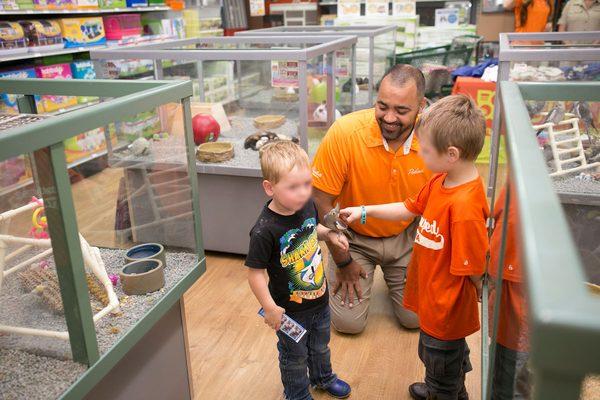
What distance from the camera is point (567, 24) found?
20.6 ft

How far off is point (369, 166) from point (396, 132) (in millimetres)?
198

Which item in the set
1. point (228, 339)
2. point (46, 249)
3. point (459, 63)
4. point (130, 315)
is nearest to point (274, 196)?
point (130, 315)

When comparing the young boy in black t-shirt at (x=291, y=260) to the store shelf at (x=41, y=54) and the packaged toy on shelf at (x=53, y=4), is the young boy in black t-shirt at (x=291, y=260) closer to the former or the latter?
the store shelf at (x=41, y=54)

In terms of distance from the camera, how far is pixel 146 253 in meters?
1.73

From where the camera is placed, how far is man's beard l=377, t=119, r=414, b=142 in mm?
2140

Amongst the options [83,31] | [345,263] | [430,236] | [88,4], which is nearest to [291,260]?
[430,236]

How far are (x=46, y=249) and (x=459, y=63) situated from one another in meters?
5.56

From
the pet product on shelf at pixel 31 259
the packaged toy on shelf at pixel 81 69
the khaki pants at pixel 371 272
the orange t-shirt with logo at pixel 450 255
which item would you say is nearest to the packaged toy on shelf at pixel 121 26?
the packaged toy on shelf at pixel 81 69

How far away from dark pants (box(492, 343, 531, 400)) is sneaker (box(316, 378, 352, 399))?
1.00 m

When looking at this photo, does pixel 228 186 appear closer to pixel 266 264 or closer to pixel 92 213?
pixel 92 213

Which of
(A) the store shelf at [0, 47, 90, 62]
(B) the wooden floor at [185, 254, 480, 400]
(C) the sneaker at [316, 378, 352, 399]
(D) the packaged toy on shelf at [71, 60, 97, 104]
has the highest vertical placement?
(A) the store shelf at [0, 47, 90, 62]

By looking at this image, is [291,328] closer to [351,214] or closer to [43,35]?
[351,214]

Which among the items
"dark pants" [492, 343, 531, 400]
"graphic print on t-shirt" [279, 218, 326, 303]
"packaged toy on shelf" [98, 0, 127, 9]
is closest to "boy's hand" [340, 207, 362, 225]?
"graphic print on t-shirt" [279, 218, 326, 303]

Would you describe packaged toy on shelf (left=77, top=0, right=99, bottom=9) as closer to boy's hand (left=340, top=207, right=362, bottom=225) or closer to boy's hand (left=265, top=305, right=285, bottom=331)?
boy's hand (left=340, top=207, right=362, bottom=225)
